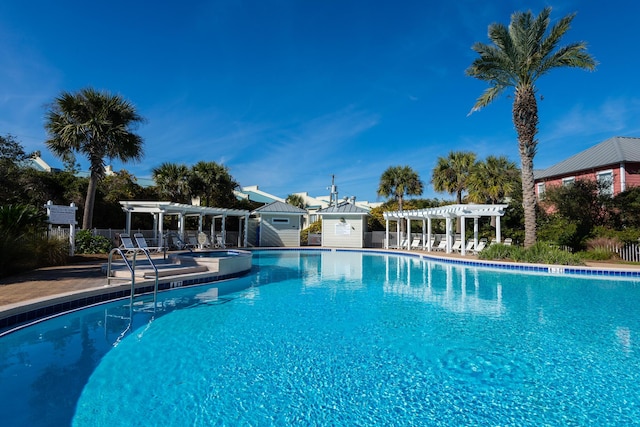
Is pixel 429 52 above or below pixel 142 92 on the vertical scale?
above

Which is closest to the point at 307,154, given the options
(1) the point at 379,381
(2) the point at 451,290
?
(2) the point at 451,290

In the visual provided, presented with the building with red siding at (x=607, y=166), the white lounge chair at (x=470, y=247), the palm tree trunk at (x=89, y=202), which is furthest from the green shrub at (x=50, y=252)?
the building with red siding at (x=607, y=166)

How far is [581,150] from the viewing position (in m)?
25.4

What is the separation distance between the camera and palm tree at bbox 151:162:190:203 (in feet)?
74.4

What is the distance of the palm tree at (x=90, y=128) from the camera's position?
14406 mm

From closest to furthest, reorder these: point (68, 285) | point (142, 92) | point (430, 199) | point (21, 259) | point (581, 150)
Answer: point (68, 285)
point (21, 259)
point (142, 92)
point (581, 150)
point (430, 199)

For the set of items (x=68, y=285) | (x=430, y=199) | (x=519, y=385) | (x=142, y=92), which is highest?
(x=142, y=92)

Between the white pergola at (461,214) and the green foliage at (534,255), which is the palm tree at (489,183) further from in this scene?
the green foliage at (534,255)

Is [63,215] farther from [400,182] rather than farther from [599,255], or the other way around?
[599,255]

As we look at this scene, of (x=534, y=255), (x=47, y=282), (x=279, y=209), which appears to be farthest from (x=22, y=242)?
(x=279, y=209)

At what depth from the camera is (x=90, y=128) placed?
14422mm

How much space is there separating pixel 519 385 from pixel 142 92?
750 inches

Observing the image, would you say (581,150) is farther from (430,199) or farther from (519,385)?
(519,385)

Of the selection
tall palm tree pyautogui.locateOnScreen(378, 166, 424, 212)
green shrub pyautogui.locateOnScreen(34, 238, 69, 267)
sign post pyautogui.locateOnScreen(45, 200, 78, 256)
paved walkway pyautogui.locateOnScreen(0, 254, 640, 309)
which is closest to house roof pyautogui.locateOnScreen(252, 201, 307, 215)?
tall palm tree pyautogui.locateOnScreen(378, 166, 424, 212)
